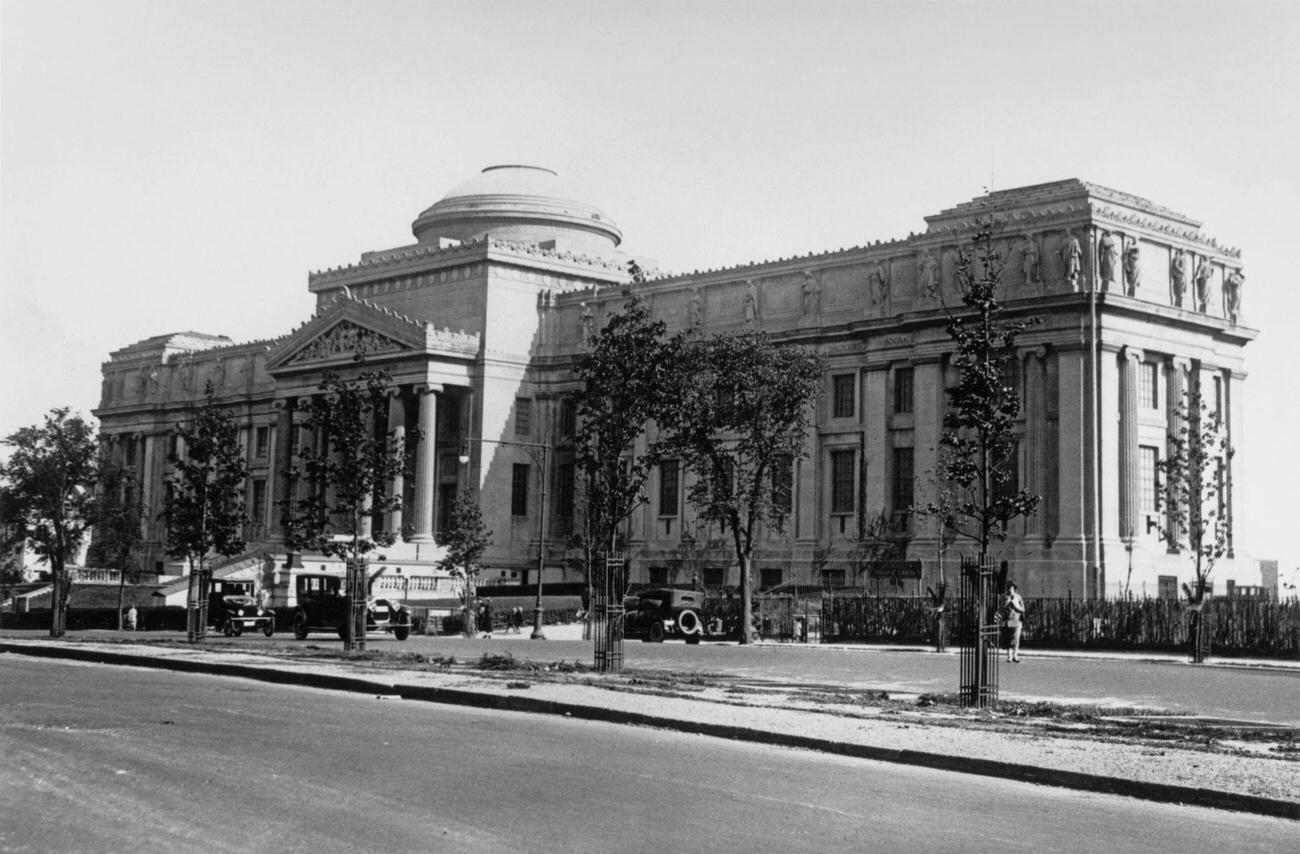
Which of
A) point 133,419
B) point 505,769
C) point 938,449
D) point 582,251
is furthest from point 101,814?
point 133,419

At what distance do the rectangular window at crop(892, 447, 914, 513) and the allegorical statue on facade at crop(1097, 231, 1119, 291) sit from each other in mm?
12329

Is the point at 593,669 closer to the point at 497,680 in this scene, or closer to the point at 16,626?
the point at 497,680

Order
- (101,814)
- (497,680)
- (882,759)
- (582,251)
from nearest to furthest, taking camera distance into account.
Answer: (101,814), (882,759), (497,680), (582,251)

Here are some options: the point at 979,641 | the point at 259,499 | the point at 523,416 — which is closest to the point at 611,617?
the point at 979,641

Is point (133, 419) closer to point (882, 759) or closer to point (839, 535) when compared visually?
point (839, 535)

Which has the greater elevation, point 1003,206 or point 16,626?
point 1003,206

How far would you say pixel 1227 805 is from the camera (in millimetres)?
13648

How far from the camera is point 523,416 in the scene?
91.1 meters

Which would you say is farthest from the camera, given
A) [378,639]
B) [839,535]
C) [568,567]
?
[568,567]

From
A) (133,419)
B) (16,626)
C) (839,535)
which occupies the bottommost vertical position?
(16,626)

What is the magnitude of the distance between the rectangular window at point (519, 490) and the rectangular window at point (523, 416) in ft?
6.79

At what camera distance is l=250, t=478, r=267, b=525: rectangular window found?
343 ft

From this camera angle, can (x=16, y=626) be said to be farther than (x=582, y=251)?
No

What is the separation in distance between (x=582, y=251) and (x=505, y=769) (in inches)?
3309
